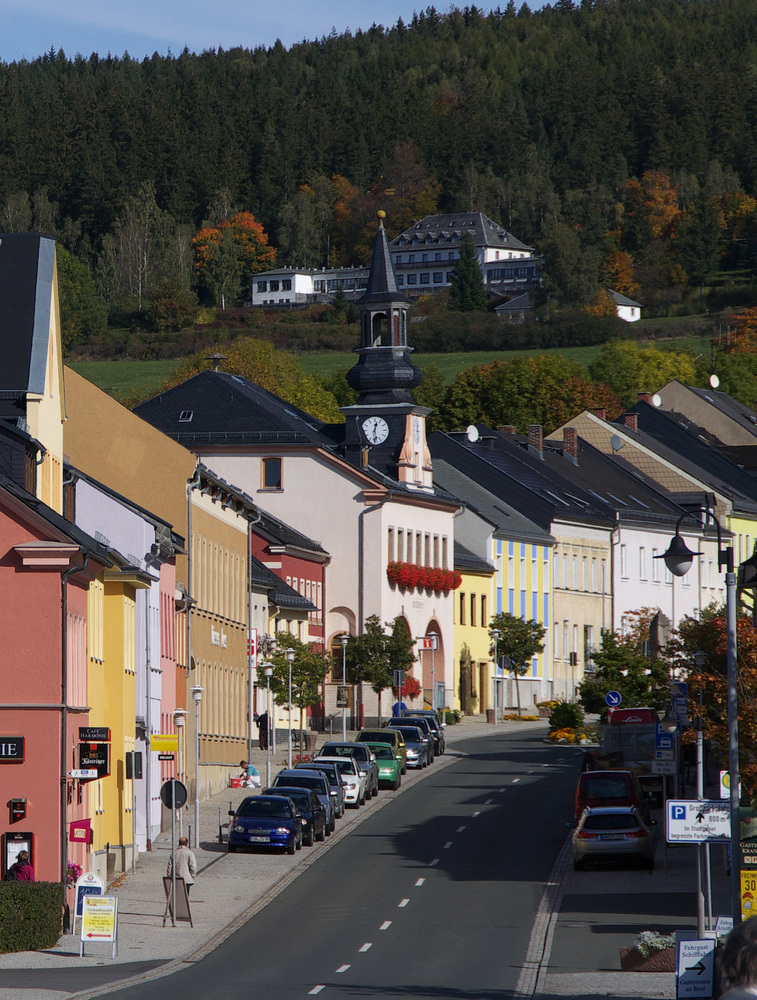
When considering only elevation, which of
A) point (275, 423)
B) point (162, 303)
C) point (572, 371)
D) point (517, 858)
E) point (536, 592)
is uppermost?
point (162, 303)

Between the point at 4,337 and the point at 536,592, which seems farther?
the point at 536,592

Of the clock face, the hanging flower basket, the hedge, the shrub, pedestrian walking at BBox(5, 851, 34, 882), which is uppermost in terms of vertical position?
the clock face

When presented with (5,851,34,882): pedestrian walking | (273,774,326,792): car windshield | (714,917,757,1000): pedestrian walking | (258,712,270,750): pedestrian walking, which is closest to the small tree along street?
(258,712,270,750): pedestrian walking

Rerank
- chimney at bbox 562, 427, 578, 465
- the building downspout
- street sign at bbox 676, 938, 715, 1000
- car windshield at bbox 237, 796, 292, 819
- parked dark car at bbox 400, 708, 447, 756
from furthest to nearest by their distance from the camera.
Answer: chimney at bbox 562, 427, 578, 465
parked dark car at bbox 400, 708, 447, 756
car windshield at bbox 237, 796, 292, 819
the building downspout
street sign at bbox 676, 938, 715, 1000

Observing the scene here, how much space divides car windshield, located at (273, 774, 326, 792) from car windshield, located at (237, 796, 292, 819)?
276cm

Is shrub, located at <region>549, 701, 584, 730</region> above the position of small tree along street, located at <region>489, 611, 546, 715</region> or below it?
below

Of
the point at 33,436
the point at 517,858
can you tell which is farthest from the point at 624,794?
the point at 33,436

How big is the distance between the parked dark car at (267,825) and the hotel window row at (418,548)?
4281 cm

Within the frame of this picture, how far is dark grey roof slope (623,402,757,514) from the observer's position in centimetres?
11744

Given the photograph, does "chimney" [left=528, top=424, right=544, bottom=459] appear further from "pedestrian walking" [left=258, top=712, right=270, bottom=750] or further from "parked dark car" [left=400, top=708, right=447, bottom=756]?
"pedestrian walking" [left=258, top=712, right=270, bottom=750]

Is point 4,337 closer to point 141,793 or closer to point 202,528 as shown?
point 141,793

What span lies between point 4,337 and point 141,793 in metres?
10.6

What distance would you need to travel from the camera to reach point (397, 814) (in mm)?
52125

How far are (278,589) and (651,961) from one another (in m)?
47.6
